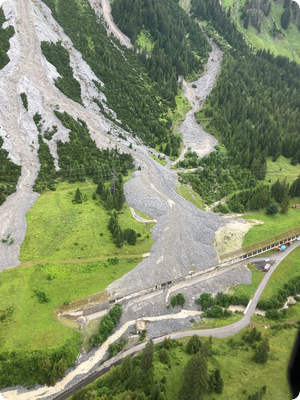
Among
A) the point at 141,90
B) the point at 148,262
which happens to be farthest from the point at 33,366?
the point at 141,90

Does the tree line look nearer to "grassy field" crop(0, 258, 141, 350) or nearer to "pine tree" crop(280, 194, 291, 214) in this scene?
"pine tree" crop(280, 194, 291, 214)

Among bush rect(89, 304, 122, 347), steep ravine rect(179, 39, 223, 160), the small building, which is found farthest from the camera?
→ steep ravine rect(179, 39, 223, 160)

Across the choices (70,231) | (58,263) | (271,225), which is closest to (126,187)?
(70,231)

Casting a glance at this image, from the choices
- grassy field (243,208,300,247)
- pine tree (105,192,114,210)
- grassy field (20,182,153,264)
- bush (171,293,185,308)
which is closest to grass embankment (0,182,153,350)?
grassy field (20,182,153,264)

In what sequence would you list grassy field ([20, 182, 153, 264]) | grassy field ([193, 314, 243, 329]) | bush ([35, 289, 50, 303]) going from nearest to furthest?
1. bush ([35, 289, 50, 303])
2. grassy field ([193, 314, 243, 329])
3. grassy field ([20, 182, 153, 264])

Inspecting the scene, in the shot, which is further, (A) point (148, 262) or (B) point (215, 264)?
(B) point (215, 264)

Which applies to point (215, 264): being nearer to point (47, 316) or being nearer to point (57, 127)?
point (47, 316)
